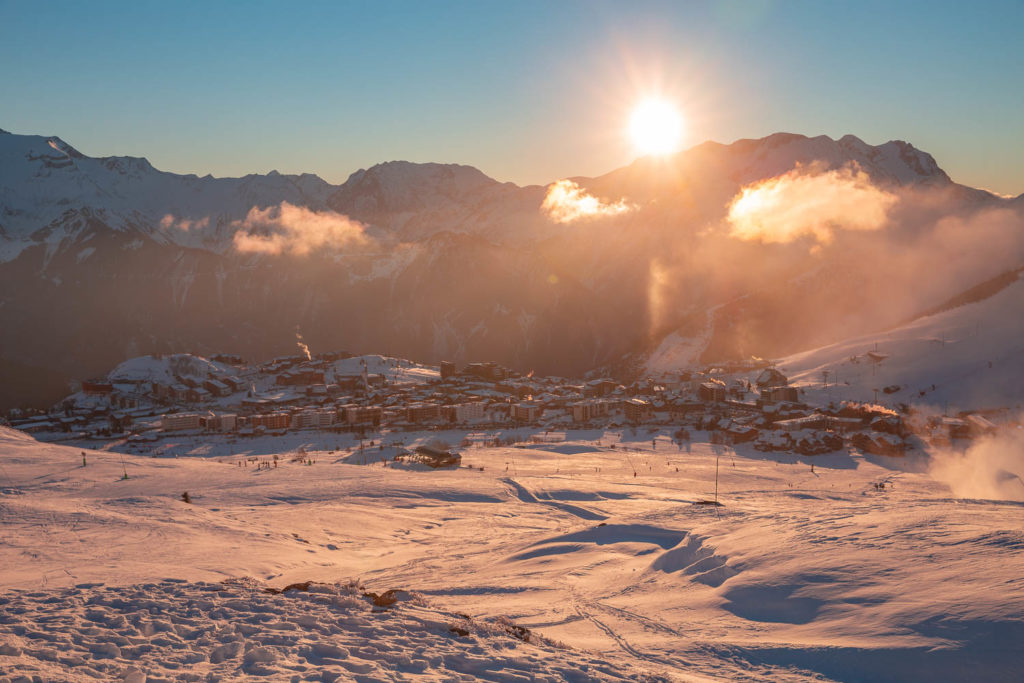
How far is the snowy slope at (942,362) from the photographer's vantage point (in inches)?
3698

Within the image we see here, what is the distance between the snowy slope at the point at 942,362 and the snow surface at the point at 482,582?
73.3m

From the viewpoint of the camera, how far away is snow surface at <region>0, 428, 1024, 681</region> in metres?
12.1

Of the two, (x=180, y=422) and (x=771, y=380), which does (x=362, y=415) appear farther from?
(x=771, y=380)

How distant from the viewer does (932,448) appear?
64.0 meters

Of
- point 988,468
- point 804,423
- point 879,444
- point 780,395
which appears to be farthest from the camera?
point 780,395

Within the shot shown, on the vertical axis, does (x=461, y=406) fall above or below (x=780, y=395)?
below

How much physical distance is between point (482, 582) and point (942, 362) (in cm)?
11174

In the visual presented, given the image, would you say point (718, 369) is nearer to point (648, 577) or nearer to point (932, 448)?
point (932, 448)

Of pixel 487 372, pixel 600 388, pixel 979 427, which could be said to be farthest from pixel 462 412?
pixel 979 427

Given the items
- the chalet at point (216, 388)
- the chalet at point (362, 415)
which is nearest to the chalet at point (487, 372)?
the chalet at point (362, 415)

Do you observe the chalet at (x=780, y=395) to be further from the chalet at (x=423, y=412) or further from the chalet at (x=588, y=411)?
the chalet at (x=423, y=412)

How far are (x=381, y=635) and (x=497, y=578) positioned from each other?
29.0 feet

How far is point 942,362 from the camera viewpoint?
347 ft

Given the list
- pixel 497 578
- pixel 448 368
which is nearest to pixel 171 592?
pixel 497 578
